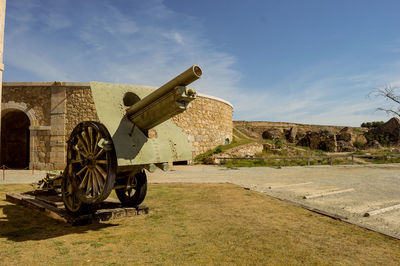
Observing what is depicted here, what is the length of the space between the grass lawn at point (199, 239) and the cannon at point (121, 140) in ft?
2.26

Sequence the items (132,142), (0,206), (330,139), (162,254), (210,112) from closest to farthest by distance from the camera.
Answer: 1. (162,254)
2. (132,142)
3. (0,206)
4. (210,112)
5. (330,139)

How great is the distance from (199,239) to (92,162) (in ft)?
7.08

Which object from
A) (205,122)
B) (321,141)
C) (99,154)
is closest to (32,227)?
(99,154)

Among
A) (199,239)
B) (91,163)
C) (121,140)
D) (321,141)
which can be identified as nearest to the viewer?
(199,239)

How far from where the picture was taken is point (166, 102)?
4.34 m

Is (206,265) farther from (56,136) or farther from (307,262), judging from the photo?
(56,136)

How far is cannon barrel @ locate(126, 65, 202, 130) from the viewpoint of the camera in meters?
4.01

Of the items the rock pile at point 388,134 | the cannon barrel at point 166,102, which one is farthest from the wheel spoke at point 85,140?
the rock pile at point 388,134

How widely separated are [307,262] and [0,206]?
6422mm

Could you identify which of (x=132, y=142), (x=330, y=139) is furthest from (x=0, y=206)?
(x=330, y=139)

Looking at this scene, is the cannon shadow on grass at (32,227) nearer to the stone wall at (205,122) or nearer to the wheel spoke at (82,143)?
the wheel spoke at (82,143)

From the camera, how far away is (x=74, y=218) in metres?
4.75

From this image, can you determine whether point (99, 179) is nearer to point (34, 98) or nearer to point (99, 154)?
point (99, 154)

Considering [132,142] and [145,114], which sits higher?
[145,114]
